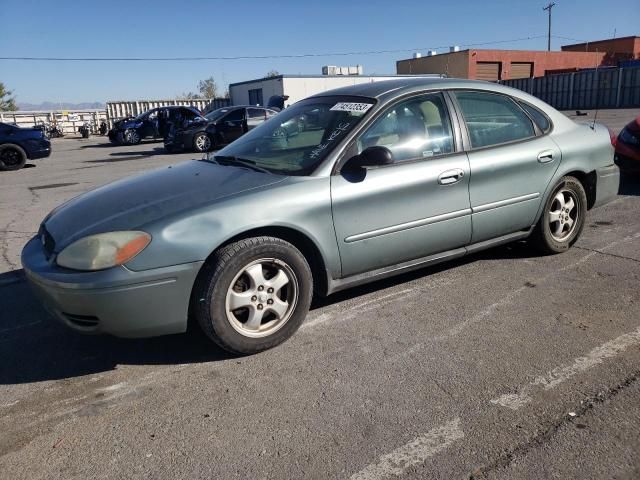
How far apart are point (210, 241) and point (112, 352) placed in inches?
40.5

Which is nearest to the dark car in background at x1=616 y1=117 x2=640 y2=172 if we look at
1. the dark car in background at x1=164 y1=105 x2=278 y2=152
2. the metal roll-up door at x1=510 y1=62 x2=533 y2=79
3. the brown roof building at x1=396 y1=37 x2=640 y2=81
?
the dark car in background at x1=164 y1=105 x2=278 y2=152

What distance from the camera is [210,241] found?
2979 millimetres

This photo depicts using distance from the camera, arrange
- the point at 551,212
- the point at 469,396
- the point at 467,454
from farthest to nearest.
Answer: the point at 551,212
the point at 469,396
the point at 467,454

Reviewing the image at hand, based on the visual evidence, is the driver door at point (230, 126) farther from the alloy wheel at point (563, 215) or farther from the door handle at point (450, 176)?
the door handle at point (450, 176)

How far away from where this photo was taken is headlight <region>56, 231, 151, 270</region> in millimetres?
2844

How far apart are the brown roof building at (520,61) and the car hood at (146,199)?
47055mm

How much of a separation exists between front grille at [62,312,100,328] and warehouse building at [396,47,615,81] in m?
48.5

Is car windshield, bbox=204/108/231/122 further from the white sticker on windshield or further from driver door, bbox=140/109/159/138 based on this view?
the white sticker on windshield

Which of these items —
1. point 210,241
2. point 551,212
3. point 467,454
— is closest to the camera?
point 467,454

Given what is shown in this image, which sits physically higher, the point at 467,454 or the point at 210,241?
the point at 210,241

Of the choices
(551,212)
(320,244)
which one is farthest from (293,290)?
(551,212)

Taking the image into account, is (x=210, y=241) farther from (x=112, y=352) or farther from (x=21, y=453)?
(x=21, y=453)

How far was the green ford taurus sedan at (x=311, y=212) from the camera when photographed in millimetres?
2916

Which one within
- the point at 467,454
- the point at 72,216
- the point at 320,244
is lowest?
the point at 467,454
